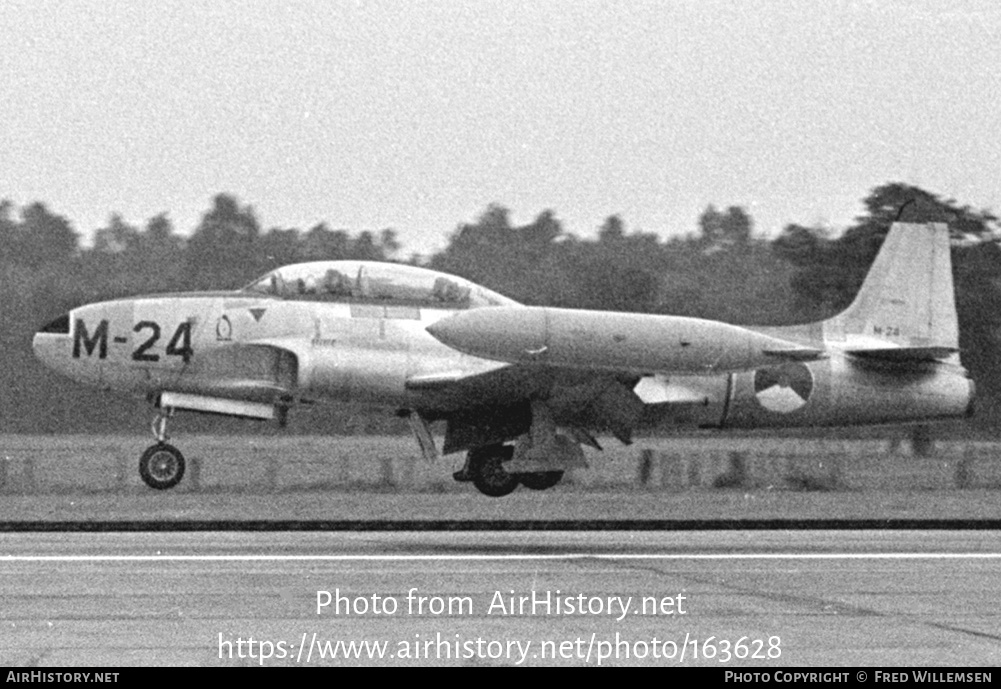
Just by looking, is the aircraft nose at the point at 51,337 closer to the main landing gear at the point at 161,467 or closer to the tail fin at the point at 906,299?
the main landing gear at the point at 161,467

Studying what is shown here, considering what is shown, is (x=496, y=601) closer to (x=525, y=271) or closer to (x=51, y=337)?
(x=51, y=337)

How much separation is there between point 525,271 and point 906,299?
1446cm

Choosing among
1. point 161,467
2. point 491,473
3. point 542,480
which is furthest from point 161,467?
point 542,480

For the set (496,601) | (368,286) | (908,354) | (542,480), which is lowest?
(496,601)

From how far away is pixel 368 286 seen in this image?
19.8 meters

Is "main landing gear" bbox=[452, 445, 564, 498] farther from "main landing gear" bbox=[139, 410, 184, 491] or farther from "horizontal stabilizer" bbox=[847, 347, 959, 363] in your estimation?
"horizontal stabilizer" bbox=[847, 347, 959, 363]

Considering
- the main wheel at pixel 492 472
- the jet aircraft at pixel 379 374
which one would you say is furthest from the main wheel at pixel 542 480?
the main wheel at pixel 492 472

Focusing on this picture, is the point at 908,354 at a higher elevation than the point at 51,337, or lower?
higher

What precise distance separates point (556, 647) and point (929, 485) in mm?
15556

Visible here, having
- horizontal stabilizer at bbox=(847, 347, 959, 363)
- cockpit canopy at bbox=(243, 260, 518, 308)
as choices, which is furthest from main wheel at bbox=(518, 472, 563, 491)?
horizontal stabilizer at bbox=(847, 347, 959, 363)

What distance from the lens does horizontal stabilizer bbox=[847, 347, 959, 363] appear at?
21.0 m

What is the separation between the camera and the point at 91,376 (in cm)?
1980

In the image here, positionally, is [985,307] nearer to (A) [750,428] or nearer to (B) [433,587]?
(A) [750,428]
